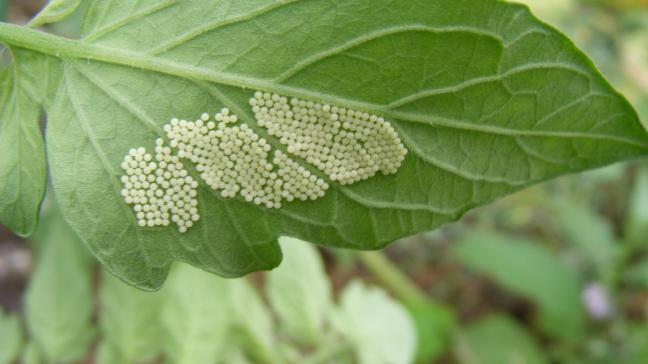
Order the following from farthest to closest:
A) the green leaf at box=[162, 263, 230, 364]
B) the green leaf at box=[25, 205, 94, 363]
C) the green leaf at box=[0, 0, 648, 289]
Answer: the green leaf at box=[25, 205, 94, 363], the green leaf at box=[162, 263, 230, 364], the green leaf at box=[0, 0, 648, 289]

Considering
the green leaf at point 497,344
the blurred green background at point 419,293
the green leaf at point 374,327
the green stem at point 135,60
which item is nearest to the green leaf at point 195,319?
the blurred green background at point 419,293

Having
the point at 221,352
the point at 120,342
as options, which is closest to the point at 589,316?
the point at 221,352

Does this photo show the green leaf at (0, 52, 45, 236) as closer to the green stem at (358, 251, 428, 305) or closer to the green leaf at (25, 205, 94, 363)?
the green leaf at (25, 205, 94, 363)

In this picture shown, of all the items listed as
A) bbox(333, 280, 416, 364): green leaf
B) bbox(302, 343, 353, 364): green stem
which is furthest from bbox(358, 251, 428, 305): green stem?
bbox(302, 343, 353, 364): green stem

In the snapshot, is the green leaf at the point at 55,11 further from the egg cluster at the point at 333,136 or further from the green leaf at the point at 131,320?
the green leaf at the point at 131,320

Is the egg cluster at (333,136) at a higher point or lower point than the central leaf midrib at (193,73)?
lower

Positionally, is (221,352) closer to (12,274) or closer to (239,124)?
(239,124)
